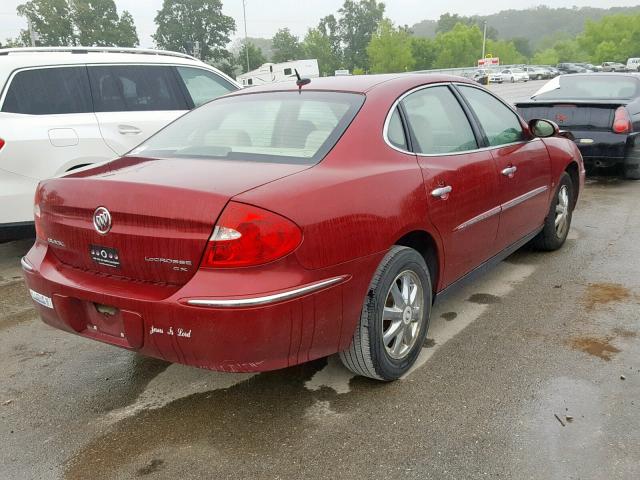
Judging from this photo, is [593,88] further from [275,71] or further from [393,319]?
[275,71]

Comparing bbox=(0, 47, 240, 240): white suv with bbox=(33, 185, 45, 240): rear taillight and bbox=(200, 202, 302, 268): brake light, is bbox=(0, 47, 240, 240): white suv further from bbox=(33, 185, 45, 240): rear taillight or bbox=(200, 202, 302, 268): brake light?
bbox=(200, 202, 302, 268): brake light

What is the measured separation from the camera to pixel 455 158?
11.1 ft

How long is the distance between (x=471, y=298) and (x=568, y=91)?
A: 561cm

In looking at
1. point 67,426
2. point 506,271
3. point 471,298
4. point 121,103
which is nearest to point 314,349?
point 67,426

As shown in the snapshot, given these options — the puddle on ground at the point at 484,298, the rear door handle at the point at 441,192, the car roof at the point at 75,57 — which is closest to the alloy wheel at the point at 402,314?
the rear door handle at the point at 441,192

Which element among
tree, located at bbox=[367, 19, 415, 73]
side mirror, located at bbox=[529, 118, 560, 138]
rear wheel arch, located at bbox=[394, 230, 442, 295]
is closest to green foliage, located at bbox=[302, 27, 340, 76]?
tree, located at bbox=[367, 19, 415, 73]

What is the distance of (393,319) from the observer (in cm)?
296

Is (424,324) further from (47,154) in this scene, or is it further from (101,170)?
(47,154)

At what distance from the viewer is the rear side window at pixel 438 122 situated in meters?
3.28

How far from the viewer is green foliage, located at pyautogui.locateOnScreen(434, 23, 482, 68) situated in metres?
103

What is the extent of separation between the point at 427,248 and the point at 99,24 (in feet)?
347

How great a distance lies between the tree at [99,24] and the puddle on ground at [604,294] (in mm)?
100373

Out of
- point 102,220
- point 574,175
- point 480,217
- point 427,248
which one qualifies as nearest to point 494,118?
point 480,217

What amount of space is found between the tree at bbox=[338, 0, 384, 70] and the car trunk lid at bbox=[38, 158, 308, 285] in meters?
136
